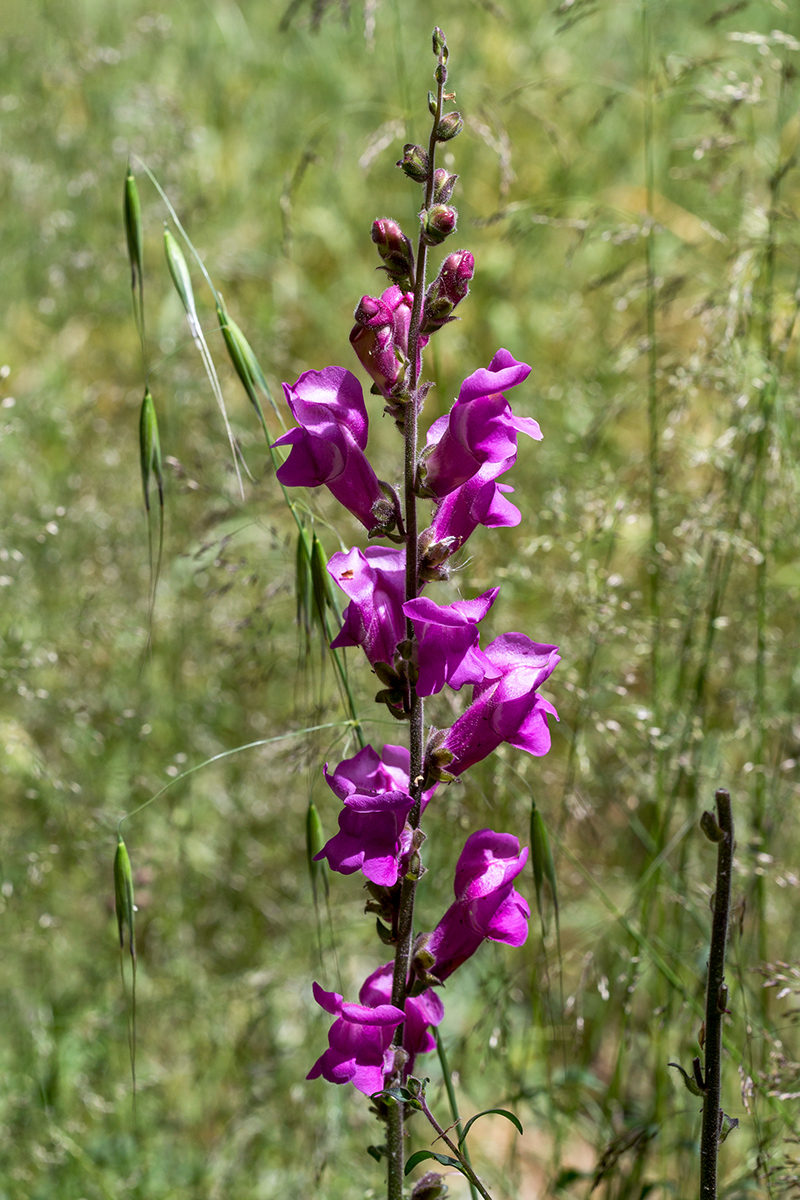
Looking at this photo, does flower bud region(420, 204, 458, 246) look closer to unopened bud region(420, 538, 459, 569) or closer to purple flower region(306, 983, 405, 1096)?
unopened bud region(420, 538, 459, 569)

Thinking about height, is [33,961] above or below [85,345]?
below

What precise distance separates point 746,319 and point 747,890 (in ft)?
3.58

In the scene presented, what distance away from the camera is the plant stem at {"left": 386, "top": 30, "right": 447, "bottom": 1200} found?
1017mm

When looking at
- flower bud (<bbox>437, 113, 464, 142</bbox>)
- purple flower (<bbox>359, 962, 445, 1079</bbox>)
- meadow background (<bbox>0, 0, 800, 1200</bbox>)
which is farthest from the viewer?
meadow background (<bbox>0, 0, 800, 1200</bbox>)

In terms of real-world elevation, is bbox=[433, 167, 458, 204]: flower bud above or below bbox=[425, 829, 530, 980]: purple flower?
above

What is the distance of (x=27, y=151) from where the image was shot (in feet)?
10.1

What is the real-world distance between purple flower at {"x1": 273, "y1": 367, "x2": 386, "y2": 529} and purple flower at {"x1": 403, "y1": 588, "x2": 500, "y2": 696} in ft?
0.46

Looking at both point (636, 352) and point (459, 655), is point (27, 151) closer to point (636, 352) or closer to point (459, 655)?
point (636, 352)

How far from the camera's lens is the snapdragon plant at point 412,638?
995mm

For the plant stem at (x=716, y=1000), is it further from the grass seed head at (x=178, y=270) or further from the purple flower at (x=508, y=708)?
the grass seed head at (x=178, y=270)

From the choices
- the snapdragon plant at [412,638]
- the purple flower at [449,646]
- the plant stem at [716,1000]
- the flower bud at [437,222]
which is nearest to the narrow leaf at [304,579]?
the snapdragon plant at [412,638]

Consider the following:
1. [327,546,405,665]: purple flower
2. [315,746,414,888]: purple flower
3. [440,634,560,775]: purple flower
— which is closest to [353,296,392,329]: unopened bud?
[327,546,405,665]: purple flower

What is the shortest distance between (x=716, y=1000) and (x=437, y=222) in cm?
76

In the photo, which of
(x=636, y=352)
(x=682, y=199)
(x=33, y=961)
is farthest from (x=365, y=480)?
(x=682, y=199)
